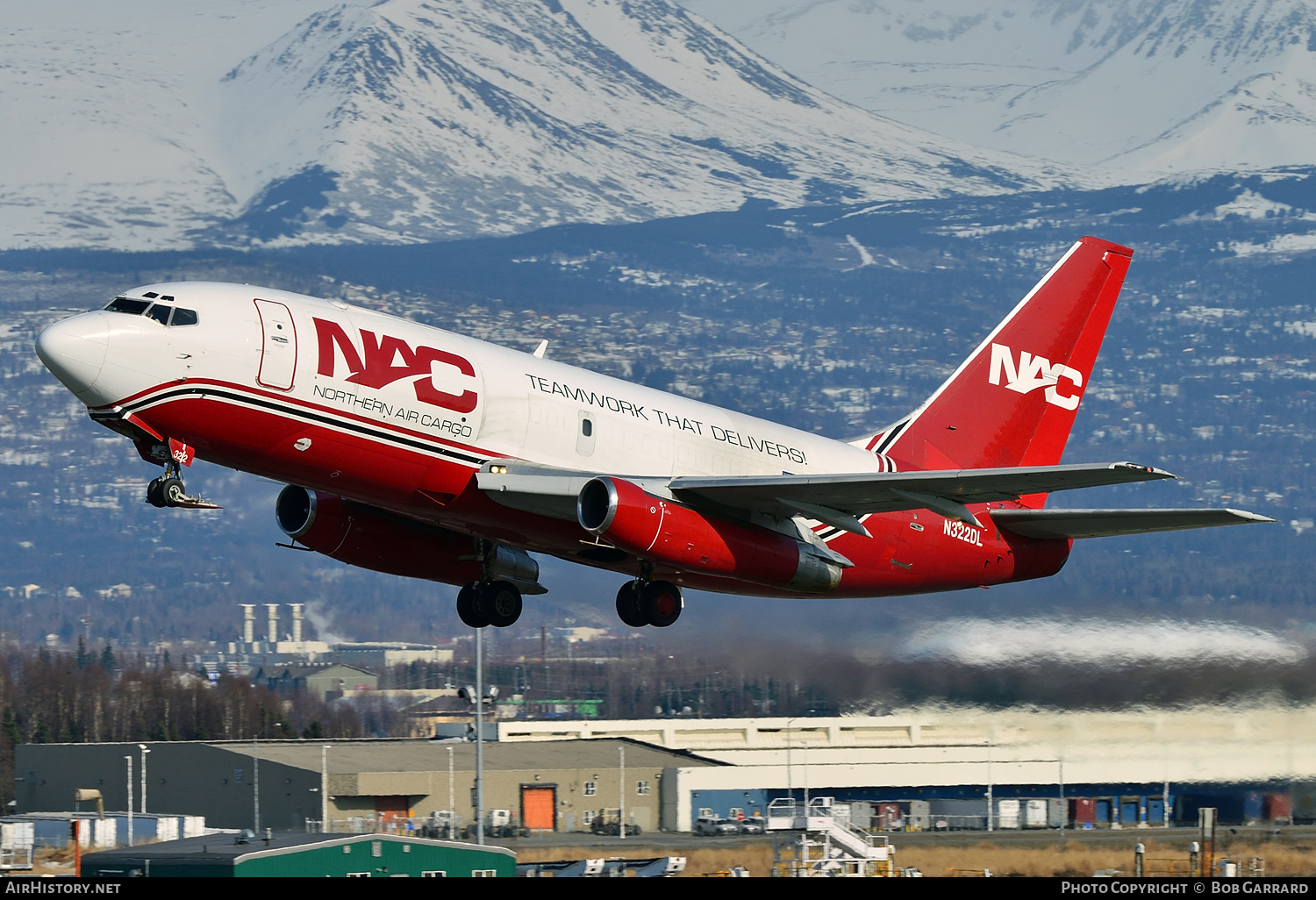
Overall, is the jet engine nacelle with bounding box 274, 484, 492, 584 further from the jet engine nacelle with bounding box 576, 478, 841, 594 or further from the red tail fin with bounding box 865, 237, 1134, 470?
the red tail fin with bounding box 865, 237, 1134, 470

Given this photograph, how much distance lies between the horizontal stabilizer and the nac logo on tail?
13.5 feet

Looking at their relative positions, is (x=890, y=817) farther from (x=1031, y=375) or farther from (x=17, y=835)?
(x=17, y=835)

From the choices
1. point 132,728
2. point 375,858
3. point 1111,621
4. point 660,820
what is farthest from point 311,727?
point 1111,621

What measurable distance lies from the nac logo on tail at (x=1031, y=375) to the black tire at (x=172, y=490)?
19.7m

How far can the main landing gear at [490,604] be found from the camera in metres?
37.8

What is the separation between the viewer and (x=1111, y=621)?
147 ft

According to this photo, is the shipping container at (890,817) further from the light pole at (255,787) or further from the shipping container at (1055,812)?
the light pole at (255,787)

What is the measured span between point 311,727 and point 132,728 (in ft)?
29.2

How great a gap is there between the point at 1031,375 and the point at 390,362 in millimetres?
17133

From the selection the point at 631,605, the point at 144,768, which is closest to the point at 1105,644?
the point at 631,605

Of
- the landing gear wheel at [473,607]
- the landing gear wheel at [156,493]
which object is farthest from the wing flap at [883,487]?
the landing gear wheel at [156,493]

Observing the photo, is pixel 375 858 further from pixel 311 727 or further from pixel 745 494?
pixel 311 727

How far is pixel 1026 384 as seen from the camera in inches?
1698
